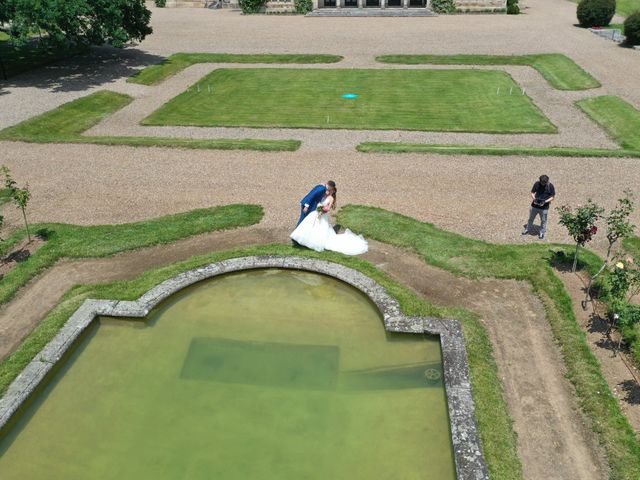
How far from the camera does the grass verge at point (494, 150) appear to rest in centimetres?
2427

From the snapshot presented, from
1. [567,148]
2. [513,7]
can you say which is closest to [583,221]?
[567,148]

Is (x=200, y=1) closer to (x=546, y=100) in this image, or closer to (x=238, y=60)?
(x=238, y=60)

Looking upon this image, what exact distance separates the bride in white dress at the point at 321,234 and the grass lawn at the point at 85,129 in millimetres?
9066

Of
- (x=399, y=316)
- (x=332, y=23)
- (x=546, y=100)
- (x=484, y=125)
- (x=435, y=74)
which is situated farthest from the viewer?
(x=332, y=23)

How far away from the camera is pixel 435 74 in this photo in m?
38.3

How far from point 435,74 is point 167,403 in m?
32.6

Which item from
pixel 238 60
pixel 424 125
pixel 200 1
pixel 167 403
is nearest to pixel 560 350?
pixel 167 403

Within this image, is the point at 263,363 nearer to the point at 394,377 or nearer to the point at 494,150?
the point at 394,377

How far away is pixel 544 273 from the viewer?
16031 mm

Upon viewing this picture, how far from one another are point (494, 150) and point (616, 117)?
9413 mm

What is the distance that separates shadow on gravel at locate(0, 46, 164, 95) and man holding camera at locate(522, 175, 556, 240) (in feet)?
95.8

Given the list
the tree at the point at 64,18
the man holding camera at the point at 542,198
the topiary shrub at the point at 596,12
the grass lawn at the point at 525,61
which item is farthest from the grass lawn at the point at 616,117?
the tree at the point at 64,18

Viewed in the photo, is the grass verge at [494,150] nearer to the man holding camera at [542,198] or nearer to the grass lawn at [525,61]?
the man holding camera at [542,198]

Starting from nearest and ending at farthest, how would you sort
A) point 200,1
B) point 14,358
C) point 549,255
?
point 14,358, point 549,255, point 200,1
